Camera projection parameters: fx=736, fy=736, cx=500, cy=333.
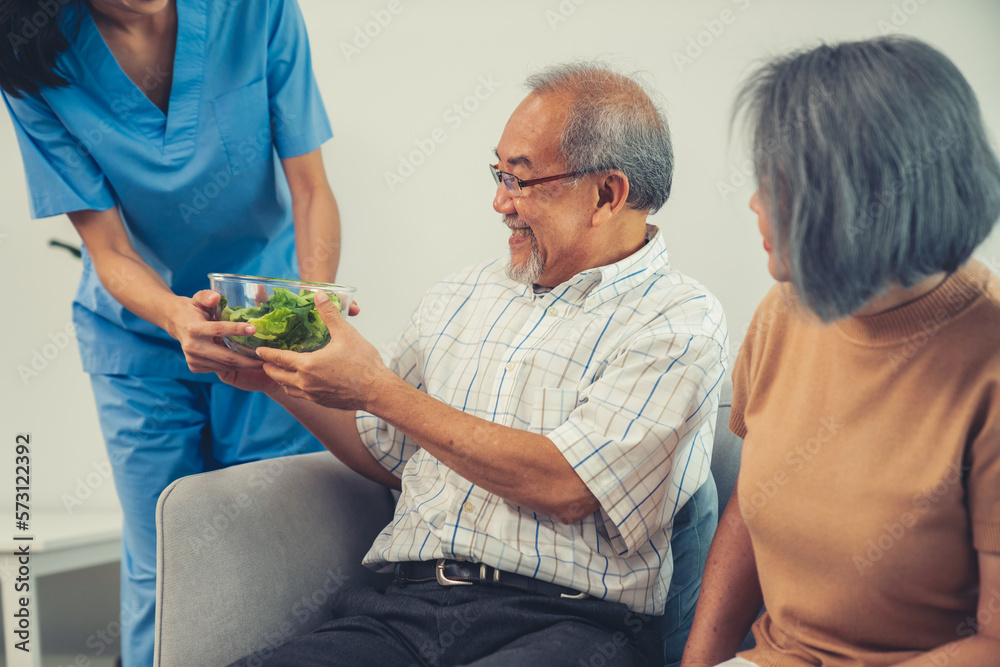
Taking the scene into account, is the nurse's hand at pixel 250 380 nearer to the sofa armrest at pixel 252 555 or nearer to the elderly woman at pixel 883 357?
the sofa armrest at pixel 252 555

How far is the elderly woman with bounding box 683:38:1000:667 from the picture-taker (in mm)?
655

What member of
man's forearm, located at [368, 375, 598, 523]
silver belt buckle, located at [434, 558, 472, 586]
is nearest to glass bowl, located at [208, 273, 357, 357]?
man's forearm, located at [368, 375, 598, 523]

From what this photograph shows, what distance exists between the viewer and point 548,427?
108cm

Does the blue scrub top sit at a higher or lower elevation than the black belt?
higher

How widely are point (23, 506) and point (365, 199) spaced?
4.24 feet

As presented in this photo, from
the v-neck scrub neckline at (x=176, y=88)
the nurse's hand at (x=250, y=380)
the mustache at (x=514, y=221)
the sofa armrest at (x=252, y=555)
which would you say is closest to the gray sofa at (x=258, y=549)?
the sofa armrest at (x=252, y=555)

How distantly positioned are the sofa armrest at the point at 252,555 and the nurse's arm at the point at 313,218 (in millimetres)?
348

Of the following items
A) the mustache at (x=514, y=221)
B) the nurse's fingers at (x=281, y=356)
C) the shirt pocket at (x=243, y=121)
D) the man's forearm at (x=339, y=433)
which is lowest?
the man's forearm at (x=339, y=433)

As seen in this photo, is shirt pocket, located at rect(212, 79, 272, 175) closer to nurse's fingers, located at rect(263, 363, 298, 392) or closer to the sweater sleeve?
nurse's fingers, located at rect(263, 363, 298, 392)

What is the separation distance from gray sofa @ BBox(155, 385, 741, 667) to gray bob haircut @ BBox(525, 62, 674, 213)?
1.40 feet

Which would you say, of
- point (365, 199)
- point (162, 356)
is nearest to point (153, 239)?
point (162, 356)

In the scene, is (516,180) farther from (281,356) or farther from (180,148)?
(180,148)

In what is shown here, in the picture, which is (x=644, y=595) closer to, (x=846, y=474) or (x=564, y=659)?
(x=564, y=659)

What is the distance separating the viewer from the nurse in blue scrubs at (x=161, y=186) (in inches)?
49.5
